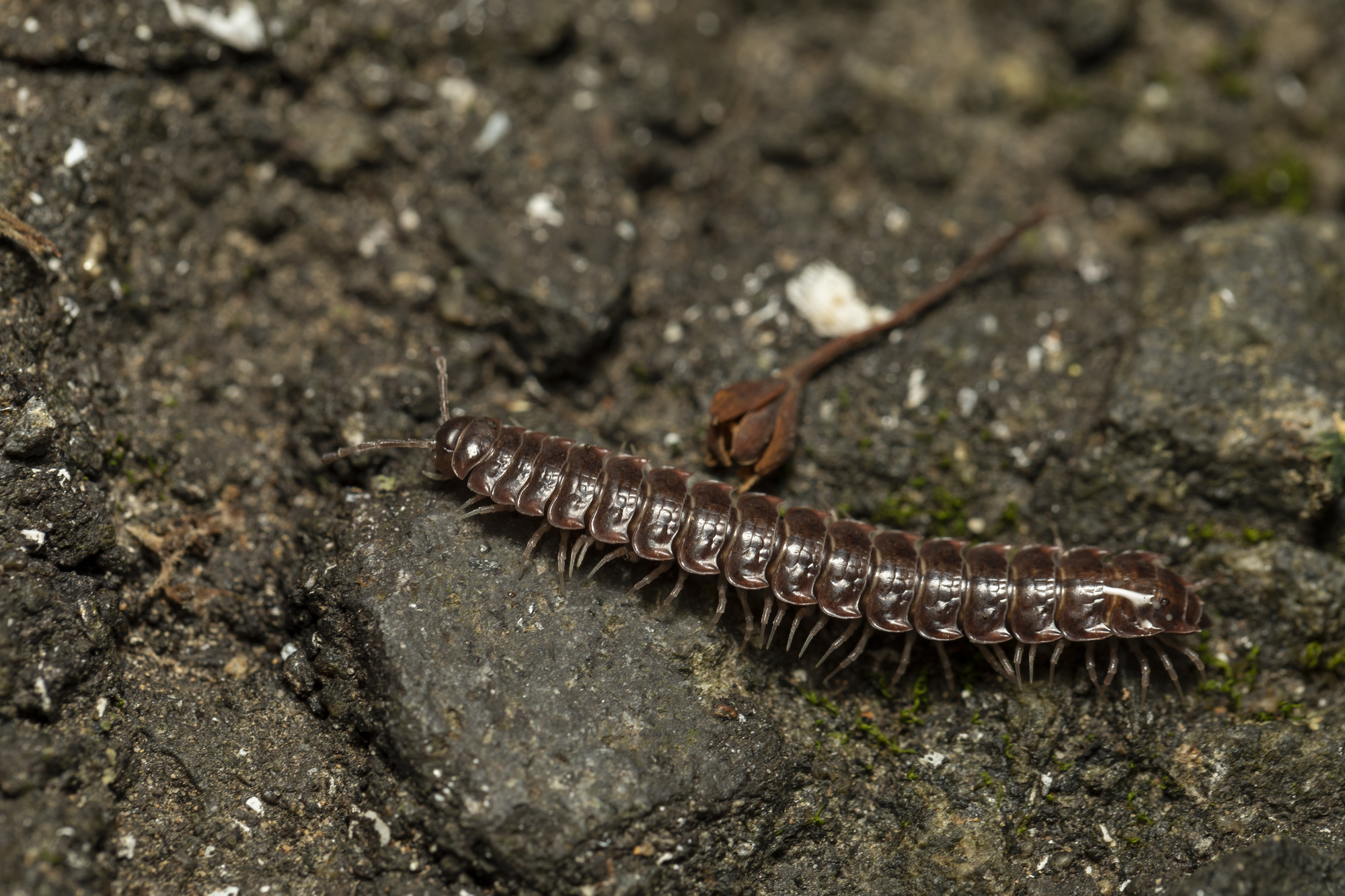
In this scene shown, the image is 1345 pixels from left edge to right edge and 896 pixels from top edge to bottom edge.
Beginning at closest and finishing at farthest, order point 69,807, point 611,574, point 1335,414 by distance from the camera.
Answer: point 69,807, point 611,574, point 1335,414

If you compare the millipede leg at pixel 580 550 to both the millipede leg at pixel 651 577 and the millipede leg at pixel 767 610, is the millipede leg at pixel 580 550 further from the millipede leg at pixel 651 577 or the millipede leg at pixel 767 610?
the millipede leg at pixel 767 610

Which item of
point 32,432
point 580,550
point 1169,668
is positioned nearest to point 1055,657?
point 1169,668

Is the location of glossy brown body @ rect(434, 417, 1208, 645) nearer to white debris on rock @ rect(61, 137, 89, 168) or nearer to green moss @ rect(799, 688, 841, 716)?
green moss @ rect(799, 688, 841, 716)

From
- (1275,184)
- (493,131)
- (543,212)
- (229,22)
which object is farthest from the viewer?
(1275,184)

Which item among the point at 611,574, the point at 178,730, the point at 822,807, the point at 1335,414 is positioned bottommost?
Answer: the point at 178,730

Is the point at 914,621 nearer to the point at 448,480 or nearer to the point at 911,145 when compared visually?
the point at 448,480

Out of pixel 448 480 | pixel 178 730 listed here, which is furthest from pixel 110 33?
pixel 178 730

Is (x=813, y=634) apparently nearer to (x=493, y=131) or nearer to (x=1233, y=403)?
(x=1233, y=403)
